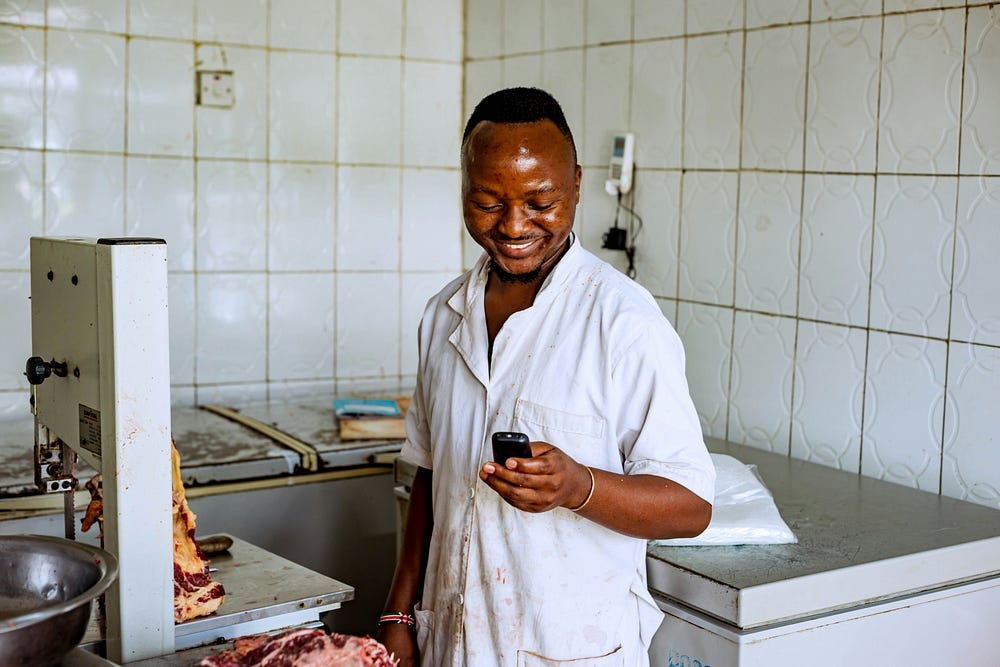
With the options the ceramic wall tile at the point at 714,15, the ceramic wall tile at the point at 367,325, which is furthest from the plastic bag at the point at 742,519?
the ceramic wall tile at the point at 367,325

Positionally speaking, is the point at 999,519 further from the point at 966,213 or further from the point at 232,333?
the point at 232,333

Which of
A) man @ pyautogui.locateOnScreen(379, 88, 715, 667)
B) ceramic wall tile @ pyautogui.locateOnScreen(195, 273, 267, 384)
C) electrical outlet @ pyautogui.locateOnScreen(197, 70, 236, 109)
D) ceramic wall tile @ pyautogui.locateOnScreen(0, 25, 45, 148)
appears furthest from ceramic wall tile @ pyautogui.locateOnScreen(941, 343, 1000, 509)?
ceramic wall tile @ pyautogui.locateOnScreen(0, 25, 45, 148)

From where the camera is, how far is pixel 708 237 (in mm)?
2609

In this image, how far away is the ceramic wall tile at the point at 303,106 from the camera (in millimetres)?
3182

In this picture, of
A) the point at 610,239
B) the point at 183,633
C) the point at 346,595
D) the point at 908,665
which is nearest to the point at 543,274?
the point at 346,595

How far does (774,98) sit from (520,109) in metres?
1.12

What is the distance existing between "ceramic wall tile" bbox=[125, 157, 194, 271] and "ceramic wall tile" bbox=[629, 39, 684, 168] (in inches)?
49.8

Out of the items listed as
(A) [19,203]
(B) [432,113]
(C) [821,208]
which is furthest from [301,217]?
(C) [821,208]

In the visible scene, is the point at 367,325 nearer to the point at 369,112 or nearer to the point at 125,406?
the point at 369,112

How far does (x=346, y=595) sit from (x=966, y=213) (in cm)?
132

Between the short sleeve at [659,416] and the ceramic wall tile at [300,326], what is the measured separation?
196cm

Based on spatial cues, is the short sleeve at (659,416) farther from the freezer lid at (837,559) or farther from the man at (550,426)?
the freezer lid at (837,559)

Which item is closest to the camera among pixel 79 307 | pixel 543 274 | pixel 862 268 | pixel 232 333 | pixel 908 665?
pixel 79 307

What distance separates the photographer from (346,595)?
5.48 ft
